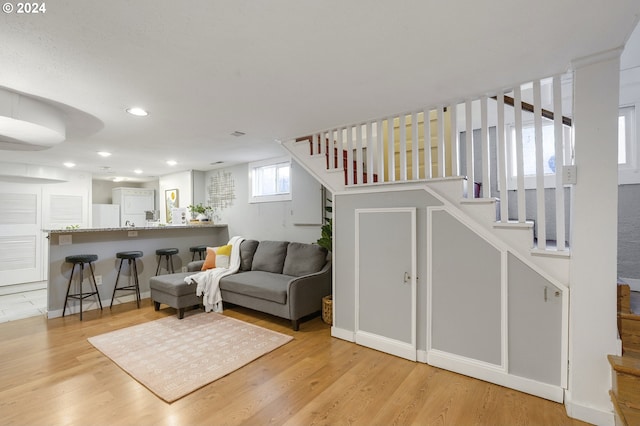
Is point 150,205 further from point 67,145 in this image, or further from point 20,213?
point 67,145

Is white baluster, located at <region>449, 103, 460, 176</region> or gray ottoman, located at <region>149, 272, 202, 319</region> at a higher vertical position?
white baluster, located at <region>449, 103, 460, 176</region>

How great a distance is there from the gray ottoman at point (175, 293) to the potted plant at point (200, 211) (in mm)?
1747

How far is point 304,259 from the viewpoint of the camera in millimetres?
3973

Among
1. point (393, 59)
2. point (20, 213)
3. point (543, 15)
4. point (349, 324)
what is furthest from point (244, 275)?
point (20, 213)

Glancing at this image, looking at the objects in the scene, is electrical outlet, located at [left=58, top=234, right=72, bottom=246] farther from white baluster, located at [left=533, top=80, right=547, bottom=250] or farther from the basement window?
white baluster, located at [left=533, top=80, right=547, bottom=250]

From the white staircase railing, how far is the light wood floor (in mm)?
1225

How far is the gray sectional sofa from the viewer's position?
337 cm

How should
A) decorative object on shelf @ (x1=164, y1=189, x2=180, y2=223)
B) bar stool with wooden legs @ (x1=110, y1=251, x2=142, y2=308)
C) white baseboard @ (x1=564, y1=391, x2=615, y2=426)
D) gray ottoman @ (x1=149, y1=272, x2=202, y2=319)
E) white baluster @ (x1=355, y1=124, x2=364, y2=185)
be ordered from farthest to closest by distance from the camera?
decorative object on shelf @ (x1=164, y1=189, x2=180, y2=223), bar stool with wooden legs @ (x1=110, y1=251, x2=142, y2=308), gray ottoman @ (x1=149, y1=272, x2=202, y2=319), white baluster @ (x1=355, y1=124, x2=364, y2=185), white baseboard @ (x1=564, y1=391, x2=615, y2=426)

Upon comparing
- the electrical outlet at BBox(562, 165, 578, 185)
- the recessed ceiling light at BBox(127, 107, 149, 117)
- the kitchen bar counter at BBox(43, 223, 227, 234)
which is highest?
the recessed ceiling light at BBox(127, 107, 149, 117)

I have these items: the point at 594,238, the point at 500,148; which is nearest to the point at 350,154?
the point at 500,148

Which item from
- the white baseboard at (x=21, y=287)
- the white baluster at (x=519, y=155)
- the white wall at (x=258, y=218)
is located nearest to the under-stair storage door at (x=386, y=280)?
the white baluster at (x=519, y=155)

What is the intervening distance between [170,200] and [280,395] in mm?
5520

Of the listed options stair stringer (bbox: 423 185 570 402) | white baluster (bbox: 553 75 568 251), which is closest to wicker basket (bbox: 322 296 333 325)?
stair stringer (bbox: 423 185 570 402)

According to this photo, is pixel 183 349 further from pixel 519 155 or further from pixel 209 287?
pixel 519 155
